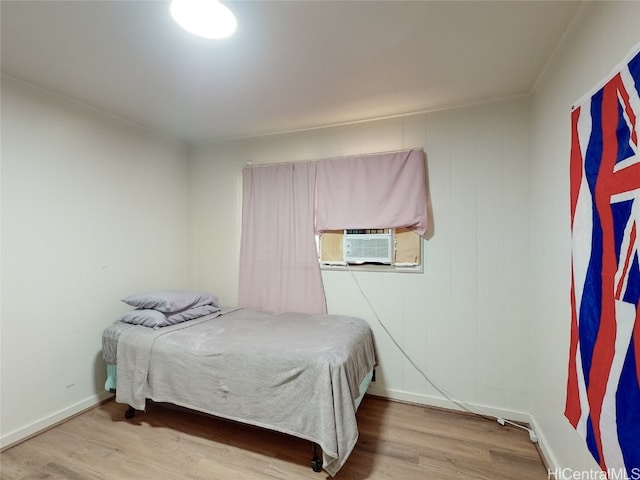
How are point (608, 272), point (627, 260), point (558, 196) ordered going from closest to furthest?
point (627, 260) < point (608, 272) < point (558, 196)

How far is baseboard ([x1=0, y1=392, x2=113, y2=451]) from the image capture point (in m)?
2.00

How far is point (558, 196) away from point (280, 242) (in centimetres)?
220

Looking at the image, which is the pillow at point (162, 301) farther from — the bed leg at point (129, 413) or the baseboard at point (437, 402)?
the baseboard at point (437, 402)

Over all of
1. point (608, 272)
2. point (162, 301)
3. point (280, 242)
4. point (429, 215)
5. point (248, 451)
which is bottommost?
point (248, 451)

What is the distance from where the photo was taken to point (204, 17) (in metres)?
1.48

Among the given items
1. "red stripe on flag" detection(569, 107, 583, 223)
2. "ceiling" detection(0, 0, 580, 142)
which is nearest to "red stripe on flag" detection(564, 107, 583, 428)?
"red stripe on flag" detection(569, 107, 583, 223)

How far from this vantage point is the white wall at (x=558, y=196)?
4.08 feet

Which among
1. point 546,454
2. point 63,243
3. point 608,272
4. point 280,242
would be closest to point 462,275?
point 546,454

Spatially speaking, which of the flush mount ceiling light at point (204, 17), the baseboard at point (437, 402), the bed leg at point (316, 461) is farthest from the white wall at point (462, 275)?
the flush mount ceiling light at point (204, 17)

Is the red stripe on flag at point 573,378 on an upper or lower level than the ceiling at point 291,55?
lower

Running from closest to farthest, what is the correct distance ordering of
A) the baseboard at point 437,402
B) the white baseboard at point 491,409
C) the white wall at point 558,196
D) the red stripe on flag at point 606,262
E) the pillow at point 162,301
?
the red stripe on flag at point 606,262
the white wall at point 558,196
the white baseboard at point 491,409
the baseboard at point 437,402
the pillow at point 162,301

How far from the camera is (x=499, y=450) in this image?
6.47 feet

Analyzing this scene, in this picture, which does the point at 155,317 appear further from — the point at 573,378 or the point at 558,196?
the point at 558,196

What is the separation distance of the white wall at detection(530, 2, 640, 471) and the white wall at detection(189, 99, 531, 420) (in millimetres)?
126
